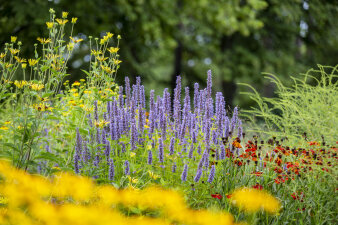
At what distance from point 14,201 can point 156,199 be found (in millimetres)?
659

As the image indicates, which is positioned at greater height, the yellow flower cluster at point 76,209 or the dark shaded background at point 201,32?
the dark shaded background at point 201,32

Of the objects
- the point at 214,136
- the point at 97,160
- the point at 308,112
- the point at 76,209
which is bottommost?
the point at 76,209

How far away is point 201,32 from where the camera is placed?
1130 centimetres

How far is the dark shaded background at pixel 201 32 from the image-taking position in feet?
26.6

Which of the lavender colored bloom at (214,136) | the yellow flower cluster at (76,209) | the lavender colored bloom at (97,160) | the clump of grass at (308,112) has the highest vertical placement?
the clump of grass at (308,112)

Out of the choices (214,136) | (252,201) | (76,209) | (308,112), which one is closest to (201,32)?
(308,112)

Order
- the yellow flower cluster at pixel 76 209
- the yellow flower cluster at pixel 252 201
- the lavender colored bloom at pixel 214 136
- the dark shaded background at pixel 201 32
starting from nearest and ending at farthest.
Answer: the yellow flower cluster at pixel 76 209 → the yellow flower cluster at pixel 252 201 → the lavender colored bloom at pixel 214 136 → the dark shaded background at pixel 201 32

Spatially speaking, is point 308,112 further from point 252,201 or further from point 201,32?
point 201,32

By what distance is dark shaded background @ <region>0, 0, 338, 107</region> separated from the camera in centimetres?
809

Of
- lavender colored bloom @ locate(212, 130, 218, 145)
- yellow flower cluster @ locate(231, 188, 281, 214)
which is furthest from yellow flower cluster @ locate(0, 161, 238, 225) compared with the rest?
lavender colored bloom @ locate(212, 130, 218, 145)

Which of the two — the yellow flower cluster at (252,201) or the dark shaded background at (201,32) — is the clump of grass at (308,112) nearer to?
the yellow flower cluster at (252,201)

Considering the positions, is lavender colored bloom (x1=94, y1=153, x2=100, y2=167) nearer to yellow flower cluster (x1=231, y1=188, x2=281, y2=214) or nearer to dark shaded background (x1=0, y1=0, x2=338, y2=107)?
yellow flower cluster (x1=231, y1=188, x2=281, y2=214)

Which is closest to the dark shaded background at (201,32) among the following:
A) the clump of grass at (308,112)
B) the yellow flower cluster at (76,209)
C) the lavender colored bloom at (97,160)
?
the clump of grass at (308,112)

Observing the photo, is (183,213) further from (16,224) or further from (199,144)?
(199,144)
